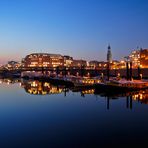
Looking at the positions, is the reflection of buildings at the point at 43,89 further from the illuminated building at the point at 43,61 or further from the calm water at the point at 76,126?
the illuminated building at the point at 43,61

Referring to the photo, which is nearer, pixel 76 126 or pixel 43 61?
pixel 76 126

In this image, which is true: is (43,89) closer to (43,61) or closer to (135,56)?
(135,56)

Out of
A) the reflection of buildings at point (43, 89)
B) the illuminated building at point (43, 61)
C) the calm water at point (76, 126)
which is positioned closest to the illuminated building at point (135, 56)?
the illuminated building at point (43, 61)

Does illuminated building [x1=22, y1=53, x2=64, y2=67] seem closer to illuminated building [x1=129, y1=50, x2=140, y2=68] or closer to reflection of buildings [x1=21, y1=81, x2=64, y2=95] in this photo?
illuminated building [x1=129, y1=50, x2=140, y2=68]

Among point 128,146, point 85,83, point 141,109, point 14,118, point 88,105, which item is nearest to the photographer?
point 128,146

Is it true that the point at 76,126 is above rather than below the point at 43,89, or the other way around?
below

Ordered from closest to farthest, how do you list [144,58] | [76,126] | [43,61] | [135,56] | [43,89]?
1. [76,126]
2. [43,89]
3. [144,58]
4. [135,56]
5. [43,61]

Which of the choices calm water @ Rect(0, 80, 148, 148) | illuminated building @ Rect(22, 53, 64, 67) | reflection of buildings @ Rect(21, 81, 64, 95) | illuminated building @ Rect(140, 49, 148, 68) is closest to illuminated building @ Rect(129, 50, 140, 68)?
illuminated building @ Rect(140, 49, 148, 68)

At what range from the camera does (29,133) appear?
19969 mm

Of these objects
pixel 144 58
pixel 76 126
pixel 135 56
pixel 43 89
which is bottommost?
pixel 76 126

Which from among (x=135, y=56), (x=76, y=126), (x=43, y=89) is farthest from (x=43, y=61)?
(x=76, y=126)

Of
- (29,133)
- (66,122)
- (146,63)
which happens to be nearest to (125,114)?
(66,122)

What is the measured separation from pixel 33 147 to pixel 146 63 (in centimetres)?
11347

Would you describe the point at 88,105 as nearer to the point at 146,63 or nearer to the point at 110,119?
the point at 110,119
